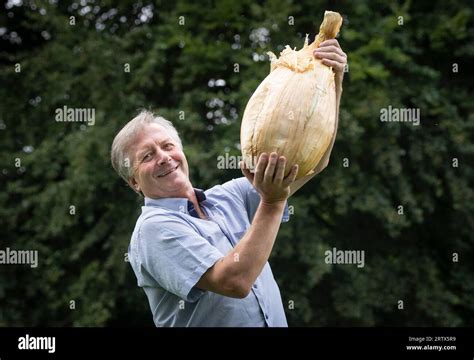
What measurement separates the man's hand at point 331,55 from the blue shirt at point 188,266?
569 millimetres

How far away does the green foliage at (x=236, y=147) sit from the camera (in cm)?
762

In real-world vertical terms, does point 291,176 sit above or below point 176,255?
above

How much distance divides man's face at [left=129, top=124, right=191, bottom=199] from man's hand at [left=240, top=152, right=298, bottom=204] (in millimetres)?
401

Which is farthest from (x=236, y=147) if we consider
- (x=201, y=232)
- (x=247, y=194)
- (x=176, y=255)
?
(x=176, y=255)

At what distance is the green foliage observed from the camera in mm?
7621

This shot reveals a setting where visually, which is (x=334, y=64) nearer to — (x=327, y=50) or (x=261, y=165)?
(x=327, y=50)

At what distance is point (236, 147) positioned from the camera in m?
7.23

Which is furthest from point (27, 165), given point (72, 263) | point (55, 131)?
point (72, 263)

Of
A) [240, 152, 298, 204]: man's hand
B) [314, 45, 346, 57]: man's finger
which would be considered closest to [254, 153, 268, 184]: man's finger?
[240, 152, 298, 204]: man's hand

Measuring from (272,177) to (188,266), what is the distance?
0.36 metres

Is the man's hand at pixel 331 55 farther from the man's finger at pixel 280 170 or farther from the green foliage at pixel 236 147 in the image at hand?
the green foliage at pixel 236 147

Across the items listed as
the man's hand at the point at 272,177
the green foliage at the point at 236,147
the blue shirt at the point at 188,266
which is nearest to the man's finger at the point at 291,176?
the man's hand at the point at 272,177

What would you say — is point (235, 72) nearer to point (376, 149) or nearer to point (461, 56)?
point (376, 149)

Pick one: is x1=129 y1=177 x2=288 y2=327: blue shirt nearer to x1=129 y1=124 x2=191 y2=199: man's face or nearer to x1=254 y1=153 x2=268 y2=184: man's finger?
x1=129 y1=124 x2=191 y2=199: man's face
